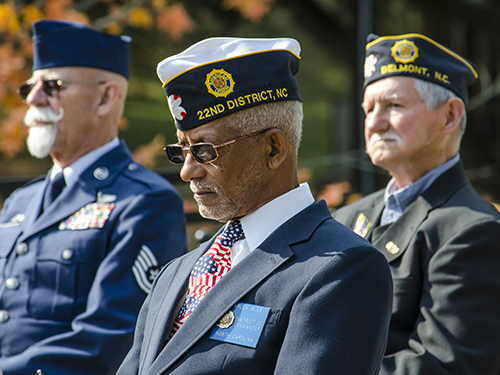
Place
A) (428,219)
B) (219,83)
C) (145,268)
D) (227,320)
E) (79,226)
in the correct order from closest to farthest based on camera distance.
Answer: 1. (227,320)
2. (219,83)
3. (428,219)
4. (145,268)
5. (79,226)

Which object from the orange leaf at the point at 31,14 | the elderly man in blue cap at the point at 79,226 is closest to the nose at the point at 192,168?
the elderly man in blue cap at the point at 79,226

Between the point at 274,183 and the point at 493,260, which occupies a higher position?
the point at 274,183

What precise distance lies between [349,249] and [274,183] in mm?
396

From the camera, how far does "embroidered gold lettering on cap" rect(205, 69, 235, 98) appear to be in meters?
1.91

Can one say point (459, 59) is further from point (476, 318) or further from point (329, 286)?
point (329, 286)

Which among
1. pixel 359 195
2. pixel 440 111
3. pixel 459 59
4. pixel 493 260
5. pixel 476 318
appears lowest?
pixel 359 195

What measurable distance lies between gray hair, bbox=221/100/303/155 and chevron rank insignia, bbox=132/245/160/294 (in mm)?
1129

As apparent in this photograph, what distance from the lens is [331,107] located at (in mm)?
6629

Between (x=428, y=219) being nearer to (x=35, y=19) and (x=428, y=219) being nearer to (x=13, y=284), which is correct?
(x=13, y=284)

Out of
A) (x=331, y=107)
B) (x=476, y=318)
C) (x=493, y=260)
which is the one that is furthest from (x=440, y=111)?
(x=331, y=107)

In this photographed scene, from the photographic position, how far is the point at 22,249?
118 inches

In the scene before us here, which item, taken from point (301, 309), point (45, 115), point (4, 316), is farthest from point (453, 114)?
point (4, 316)

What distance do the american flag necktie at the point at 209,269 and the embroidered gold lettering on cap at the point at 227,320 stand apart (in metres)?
0.19

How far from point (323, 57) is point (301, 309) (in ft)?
17.6
